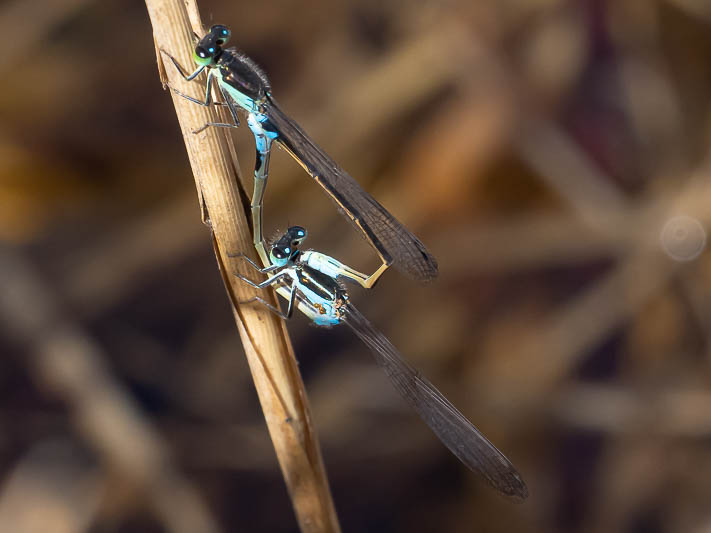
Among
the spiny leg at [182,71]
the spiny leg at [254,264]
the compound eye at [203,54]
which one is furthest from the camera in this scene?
the spiny leg at [254,264]

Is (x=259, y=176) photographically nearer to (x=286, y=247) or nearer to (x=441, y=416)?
(x=286, y=247)

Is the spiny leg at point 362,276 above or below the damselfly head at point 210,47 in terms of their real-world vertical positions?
below

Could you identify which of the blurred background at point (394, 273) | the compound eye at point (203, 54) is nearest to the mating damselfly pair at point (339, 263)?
the compound eye at point (203, 54)

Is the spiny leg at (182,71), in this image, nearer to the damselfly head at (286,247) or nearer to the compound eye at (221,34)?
the compound eye at (221,34)

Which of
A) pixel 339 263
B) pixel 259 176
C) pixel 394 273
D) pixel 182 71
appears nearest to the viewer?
pixel 182 71

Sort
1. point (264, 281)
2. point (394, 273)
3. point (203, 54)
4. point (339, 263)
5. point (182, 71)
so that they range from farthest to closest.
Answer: point (394, 273) → point (339, 263) → point (264, 281) → point (203, 54) → point (182, 71)

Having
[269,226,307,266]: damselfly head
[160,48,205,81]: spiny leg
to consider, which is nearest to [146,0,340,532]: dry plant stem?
[160,48,205,81]: spiny leg

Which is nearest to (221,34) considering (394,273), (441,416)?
(441,416)
